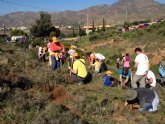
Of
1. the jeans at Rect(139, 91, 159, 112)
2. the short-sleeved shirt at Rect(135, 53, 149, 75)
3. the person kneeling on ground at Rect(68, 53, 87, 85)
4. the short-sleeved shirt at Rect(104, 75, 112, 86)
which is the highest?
the short-sleeved shirt at Rect(135, 53, 149, 75)

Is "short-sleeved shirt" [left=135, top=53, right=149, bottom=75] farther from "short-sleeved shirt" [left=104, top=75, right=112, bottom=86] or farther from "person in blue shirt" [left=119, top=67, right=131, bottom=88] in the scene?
"person in blue shirt" [left=119, top=67, right=131, bottom=88]

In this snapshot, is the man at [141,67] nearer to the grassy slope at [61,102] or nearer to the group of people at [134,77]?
the group of people at [134,77]

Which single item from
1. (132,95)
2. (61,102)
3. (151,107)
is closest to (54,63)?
(61,102)

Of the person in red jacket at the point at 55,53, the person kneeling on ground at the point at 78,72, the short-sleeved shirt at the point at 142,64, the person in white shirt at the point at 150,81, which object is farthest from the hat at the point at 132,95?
the person in red jacket at the point at 55,53

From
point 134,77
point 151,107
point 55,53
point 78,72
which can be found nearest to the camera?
point 151,107

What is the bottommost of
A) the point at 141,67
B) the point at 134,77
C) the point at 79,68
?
the point at 134,77

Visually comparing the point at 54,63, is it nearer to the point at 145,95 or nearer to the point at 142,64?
the point at 142,64

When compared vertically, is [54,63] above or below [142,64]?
below

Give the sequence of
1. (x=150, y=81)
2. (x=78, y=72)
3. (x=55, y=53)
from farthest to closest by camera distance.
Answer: (x=55, y=53) → (x=78, y=72) → (x=150, y=81)

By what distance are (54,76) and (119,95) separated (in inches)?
103

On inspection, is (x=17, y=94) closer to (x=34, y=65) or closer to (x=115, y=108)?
(x=115, y=108)

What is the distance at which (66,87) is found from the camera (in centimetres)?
1218

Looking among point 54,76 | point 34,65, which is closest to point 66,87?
point 54,76

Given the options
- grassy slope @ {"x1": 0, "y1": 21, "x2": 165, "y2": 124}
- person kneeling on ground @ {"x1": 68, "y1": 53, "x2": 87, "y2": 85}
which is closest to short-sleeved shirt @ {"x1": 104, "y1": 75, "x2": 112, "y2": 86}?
grassy slope @ {"x1": 0, "y1": 21, "x2": 165, "y2": 124}
